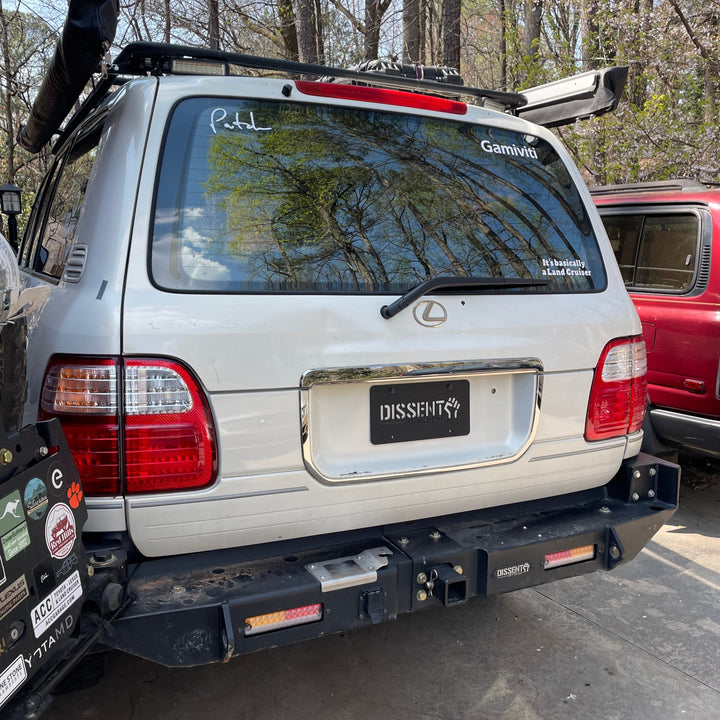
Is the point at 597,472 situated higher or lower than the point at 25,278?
lower

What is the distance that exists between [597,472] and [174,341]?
1803 mm

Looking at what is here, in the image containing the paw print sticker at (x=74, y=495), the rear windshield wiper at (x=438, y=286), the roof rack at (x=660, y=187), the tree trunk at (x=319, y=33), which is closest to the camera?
the paw print sticker at (x=74, y=495)

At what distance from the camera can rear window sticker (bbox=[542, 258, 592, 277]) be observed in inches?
108

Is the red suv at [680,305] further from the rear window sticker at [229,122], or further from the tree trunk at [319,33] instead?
the tree trunk at [319,33]

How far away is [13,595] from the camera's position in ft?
5.35

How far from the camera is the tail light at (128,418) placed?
2.00 metres

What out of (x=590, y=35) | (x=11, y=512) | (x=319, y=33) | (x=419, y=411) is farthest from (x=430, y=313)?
(x=319, y=33)

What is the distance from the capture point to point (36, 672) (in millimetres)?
1724

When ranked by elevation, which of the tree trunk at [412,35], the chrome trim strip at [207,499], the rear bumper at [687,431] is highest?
the tree trunk at [412,35]

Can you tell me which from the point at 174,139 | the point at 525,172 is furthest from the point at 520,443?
the point at 174,139

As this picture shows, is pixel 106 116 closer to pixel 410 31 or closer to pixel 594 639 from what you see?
pixel 594 639

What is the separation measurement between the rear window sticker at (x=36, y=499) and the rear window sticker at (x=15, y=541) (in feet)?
0.12

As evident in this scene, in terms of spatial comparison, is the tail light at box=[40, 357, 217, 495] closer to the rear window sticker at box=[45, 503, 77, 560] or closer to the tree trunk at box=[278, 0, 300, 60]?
the rear window sticker at box=[45, 503, 77, 560]

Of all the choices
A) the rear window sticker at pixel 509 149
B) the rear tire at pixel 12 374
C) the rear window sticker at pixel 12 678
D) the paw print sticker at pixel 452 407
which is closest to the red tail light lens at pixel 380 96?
the rear window sticker at pixel 509 149
